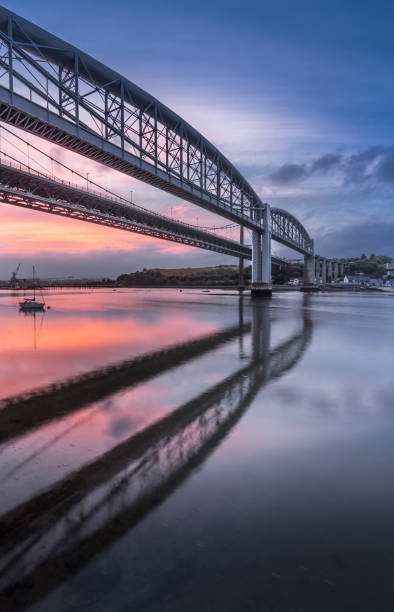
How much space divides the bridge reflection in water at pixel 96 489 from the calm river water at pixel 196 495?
0.02 m

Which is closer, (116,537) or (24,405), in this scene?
(116,537)

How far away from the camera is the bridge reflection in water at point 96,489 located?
290cm

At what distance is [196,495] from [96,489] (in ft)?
3.61

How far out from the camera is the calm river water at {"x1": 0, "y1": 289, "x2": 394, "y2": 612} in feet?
8.93

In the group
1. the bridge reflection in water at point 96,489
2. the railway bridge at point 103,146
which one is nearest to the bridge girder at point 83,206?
the railway bridge at point 103,146

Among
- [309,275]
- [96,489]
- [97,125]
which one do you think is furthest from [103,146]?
[309,275]

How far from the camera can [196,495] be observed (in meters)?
3.98

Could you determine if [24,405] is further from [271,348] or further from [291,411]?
[271,348]

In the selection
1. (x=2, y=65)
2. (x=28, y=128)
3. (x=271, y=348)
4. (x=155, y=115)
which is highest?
(x=155, y=115)

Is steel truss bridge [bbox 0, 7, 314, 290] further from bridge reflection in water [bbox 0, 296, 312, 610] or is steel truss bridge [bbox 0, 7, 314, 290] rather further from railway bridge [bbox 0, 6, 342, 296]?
bridge reflection in water [bbox 0, 296, 312, 610]

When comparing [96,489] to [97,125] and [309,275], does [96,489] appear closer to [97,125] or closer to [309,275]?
[97,125]

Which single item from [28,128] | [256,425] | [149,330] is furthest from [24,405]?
[28,128]

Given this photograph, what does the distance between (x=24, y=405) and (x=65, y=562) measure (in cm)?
515

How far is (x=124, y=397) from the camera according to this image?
8125mm
